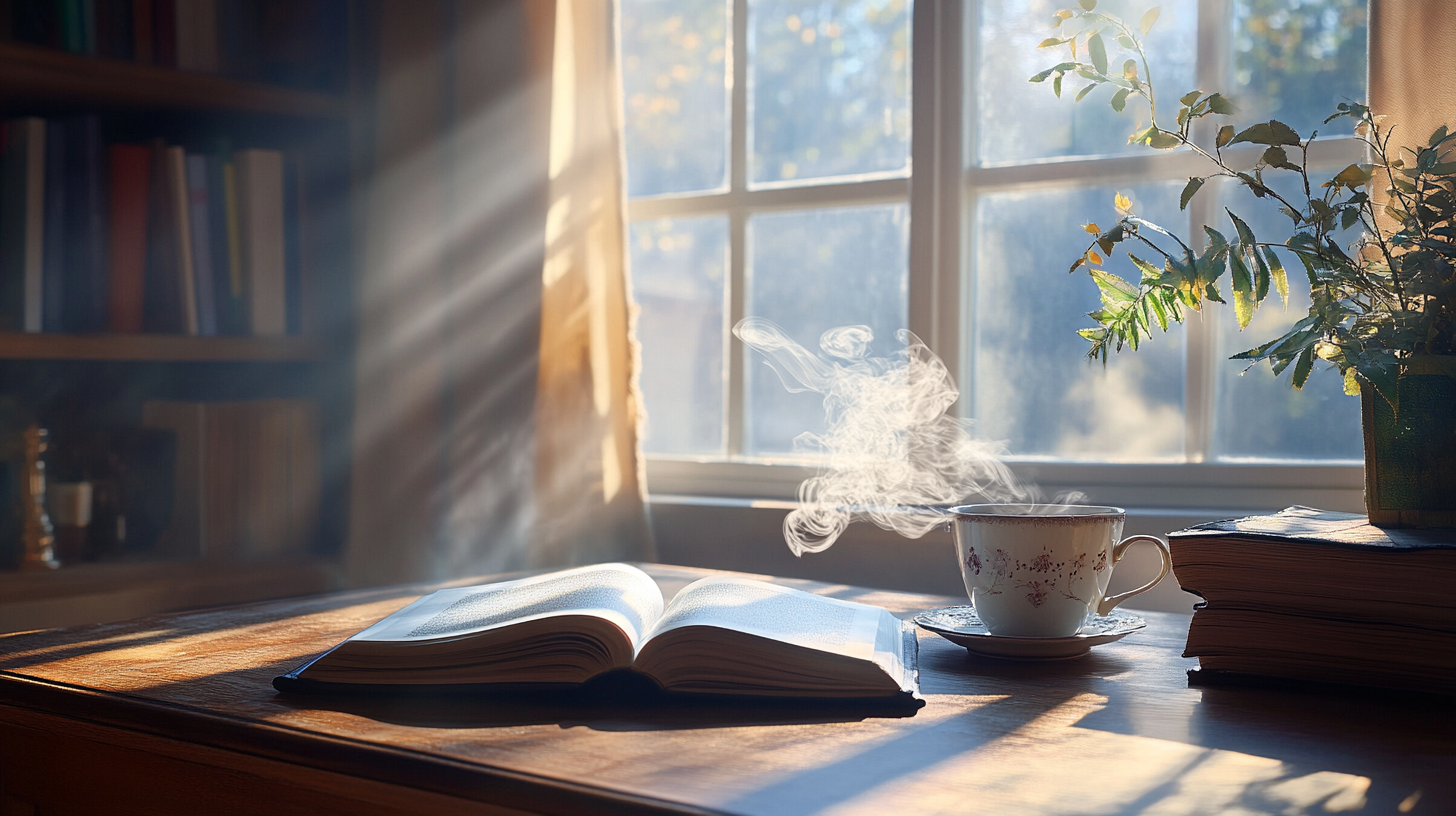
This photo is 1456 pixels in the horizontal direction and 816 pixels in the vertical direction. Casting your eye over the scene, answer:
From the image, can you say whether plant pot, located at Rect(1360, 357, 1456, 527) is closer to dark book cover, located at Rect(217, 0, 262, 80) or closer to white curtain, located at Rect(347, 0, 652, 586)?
white curtain, located at Rect(347, 0, 652, 586)

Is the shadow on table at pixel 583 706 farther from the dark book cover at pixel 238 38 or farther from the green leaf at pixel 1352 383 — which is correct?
the dark book cover at pixel 238 38

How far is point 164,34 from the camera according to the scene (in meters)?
1.70

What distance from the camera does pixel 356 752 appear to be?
22.8 inches

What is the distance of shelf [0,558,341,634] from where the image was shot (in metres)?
1.48

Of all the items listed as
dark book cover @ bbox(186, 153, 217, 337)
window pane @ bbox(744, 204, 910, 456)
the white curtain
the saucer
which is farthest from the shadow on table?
dark book cover @ bbox(186, 153, 217, 337)

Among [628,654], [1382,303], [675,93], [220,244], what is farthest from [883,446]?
[220,244]

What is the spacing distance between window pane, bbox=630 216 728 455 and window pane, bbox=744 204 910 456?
0.25ft

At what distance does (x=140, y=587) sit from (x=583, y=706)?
118cm

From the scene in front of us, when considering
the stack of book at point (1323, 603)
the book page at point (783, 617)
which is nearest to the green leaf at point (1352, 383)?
the stack of book at point (1323, 603)

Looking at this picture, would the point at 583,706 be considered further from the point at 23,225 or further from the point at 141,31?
the point at 141,31

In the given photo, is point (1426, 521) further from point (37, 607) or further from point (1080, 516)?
point (37, 607)

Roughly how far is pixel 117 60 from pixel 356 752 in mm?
1469

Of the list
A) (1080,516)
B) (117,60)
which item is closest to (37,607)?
(117,60)

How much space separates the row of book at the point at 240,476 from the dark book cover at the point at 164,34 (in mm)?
562
